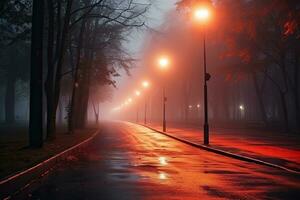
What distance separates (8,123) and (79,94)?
25692 millimetres

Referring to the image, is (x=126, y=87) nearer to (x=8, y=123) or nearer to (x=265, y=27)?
(x=8, y=123)

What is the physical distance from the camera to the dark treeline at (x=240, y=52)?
39.4 meters

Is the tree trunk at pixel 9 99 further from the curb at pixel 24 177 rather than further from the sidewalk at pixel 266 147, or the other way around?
the curb at pixel 24 177

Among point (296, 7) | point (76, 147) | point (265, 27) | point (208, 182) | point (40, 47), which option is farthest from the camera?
point (265, 27)

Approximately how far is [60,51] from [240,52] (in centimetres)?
1935

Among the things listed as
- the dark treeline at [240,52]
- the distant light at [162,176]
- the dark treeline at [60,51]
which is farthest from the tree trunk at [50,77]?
the distant light at [162,176]

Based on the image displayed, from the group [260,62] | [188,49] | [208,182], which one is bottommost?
[208,182]

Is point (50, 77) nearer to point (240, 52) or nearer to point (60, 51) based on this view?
point (60, 51)

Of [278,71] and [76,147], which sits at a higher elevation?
[278,71]

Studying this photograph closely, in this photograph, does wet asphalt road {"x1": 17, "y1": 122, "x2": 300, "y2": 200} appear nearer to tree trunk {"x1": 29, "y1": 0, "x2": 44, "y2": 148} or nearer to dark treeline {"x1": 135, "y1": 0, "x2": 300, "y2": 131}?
tree trunk {"x1": 29, "y1": 0, "x2": 44, "y2": 148}

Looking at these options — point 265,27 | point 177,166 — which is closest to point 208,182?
point 177,166

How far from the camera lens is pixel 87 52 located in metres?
47.6

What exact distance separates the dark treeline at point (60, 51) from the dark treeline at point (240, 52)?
6220 mm

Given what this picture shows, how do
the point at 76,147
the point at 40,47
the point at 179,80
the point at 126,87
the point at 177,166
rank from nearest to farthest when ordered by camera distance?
the point at 177,166
the point at 40,47
the point at 76,147
the point at 179,80
the point at 126,87
